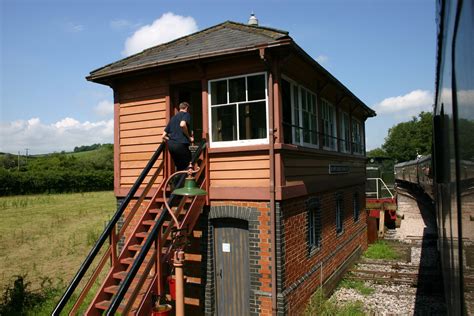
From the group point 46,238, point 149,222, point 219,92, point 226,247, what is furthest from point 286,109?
point 46,238

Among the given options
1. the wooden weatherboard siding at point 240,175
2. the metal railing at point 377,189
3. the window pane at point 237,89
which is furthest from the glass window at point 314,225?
the metal railing at point 377,189

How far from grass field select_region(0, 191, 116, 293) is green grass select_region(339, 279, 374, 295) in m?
8.69

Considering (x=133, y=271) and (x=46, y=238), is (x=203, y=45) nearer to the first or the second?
(x=133, y=271)

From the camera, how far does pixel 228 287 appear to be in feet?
26.8

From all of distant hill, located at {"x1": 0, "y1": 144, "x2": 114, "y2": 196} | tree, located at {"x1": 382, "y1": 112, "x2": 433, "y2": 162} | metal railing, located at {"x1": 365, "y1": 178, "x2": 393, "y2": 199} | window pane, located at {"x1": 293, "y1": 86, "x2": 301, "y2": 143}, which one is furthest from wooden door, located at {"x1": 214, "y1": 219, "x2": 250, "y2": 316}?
tree, located at {"x1": 382, "y1": 112, "x2": 433, "y2": 162}

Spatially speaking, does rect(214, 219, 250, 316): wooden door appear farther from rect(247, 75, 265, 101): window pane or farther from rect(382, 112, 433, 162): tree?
rect(382, 112, 433, 162): tree

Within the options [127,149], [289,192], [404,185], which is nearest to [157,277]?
[289,192]

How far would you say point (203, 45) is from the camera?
864 cm

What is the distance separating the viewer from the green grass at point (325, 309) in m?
8.41

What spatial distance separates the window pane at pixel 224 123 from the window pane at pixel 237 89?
184 millimetres

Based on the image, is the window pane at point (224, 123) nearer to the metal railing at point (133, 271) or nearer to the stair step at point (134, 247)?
the metal railing at point (133, 271)

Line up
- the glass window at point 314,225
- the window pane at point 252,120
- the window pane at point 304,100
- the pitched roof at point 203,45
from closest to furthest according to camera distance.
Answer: the pitched roof at point 203,45
the window pane at point 252,120
the window pane at point 304,100
the glass window at point 314,225

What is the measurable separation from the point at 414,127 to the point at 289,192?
9566 centimetres

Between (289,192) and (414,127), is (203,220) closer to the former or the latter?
(289,192)
